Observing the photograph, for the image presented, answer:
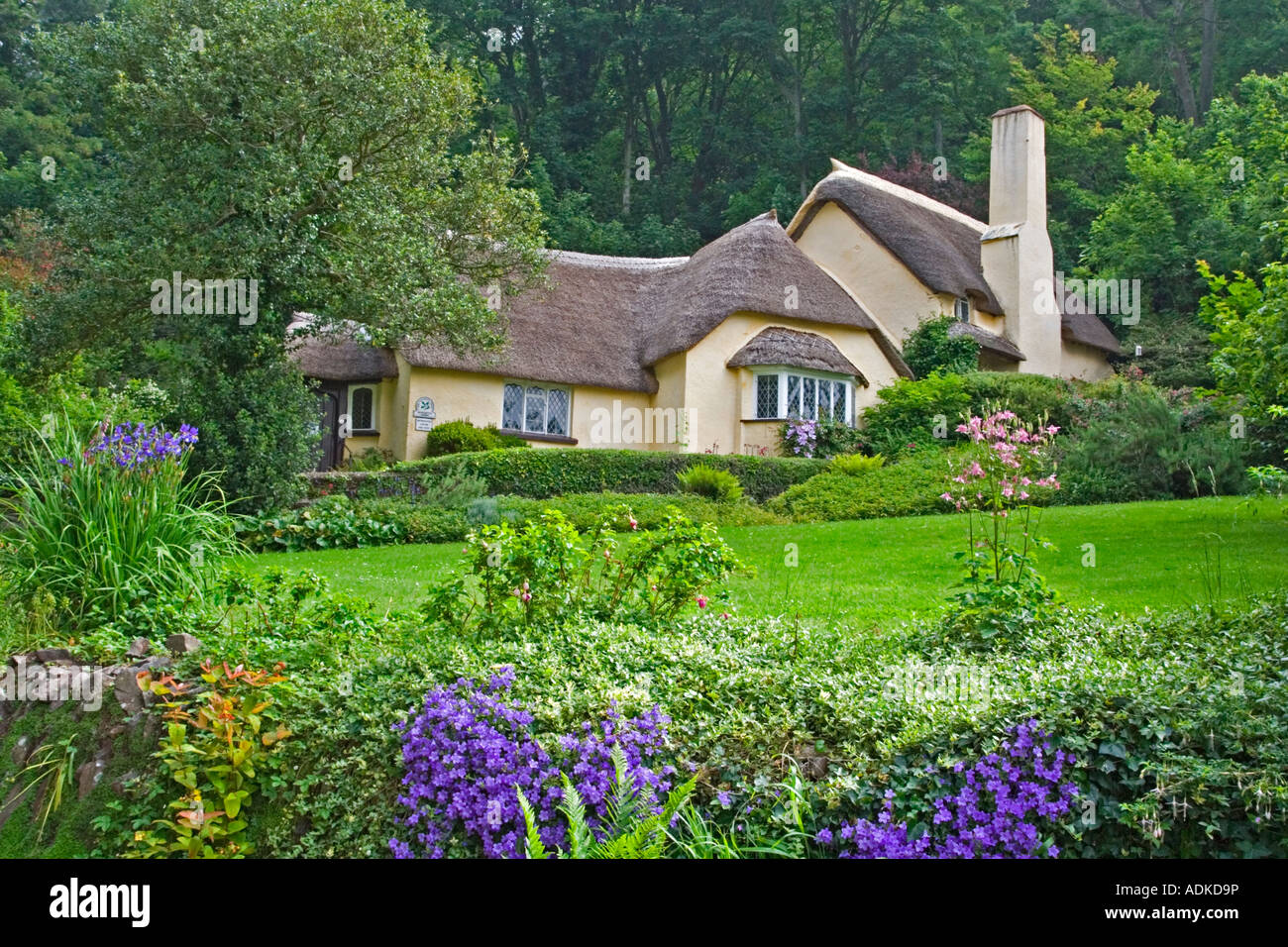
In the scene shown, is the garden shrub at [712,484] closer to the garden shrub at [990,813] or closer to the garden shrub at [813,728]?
the garden shrub at [813,728]

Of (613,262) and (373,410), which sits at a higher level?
(613,262)

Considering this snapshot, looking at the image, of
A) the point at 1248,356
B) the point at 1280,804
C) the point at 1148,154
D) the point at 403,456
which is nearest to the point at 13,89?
the point at 403,456

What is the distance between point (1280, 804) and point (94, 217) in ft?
55.3

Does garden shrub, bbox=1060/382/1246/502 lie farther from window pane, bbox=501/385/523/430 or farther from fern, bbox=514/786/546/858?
fern, bbox=514/786/546/858

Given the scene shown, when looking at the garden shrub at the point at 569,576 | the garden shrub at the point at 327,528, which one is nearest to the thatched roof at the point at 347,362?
the garden shrub at the point at 327,528

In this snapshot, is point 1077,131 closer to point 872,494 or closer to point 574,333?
point 574,333

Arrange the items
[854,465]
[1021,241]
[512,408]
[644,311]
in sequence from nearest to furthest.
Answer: [854,465] < [512,408] < [644,311] < [1021,241]

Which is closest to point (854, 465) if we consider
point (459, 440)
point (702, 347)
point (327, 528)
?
point (702, 347)

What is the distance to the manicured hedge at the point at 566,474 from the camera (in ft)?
52.3

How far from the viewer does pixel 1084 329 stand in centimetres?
3197

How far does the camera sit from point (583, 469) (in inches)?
715

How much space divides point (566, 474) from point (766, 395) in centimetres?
648

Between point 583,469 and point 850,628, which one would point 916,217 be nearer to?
point 583,469

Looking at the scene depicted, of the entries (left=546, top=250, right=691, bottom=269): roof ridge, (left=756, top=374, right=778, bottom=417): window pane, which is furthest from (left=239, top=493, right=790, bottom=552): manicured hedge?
(left=546, top=250, right=691, bottom=269): roof ridge
